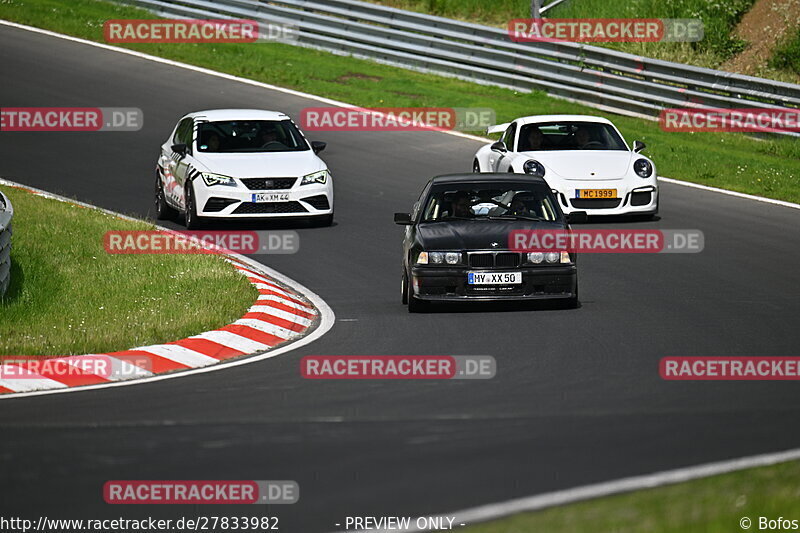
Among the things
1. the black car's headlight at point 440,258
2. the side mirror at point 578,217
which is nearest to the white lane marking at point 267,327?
the black car's headlight at point 440,258

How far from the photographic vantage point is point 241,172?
1936 centimetres

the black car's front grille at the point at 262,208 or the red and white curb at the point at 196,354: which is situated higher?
the red and white curb at the point at 196,354

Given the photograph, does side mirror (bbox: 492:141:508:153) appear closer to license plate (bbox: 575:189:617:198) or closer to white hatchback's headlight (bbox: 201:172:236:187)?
license plate (bbox: 575:189:617:198)

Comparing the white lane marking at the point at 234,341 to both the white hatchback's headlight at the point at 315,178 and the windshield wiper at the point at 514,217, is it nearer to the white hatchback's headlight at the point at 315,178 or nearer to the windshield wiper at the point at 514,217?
the windshield wiper at the point at 514,217

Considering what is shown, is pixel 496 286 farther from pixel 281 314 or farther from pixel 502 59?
pixel 502 59

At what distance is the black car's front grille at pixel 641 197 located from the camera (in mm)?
→ 19641

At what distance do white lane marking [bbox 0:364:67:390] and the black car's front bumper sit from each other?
400 cm

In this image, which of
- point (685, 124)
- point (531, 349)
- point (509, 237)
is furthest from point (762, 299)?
point (685, 124)

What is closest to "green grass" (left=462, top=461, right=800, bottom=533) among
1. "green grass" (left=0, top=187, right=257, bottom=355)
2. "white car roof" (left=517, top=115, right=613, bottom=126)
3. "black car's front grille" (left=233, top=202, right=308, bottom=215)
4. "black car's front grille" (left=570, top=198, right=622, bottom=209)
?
"green grass" (left=0, top=187, right=257, bottom=355)

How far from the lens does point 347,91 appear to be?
29.5m

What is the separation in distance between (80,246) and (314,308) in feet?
12.5

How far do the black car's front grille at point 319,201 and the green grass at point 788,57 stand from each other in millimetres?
16754

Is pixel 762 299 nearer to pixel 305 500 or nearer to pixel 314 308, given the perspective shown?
pixel 314 308

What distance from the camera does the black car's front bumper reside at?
1360 cm
